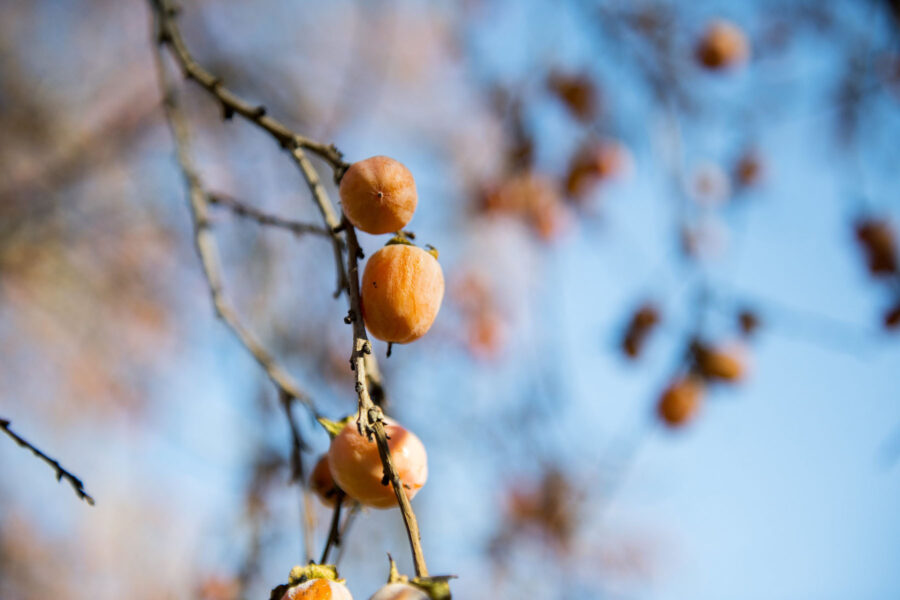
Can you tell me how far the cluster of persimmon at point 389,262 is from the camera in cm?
56

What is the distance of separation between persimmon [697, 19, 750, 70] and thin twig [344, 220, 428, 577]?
189 centimetres

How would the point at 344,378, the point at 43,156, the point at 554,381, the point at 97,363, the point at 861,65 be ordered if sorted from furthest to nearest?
the point at 97,363 → the point at 43,156 → the point at 344,378 → the point at 861,65 → the point at 554,381

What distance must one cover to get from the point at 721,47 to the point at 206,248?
1791 mm

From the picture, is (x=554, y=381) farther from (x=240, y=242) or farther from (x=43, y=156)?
(x=43, y=156)

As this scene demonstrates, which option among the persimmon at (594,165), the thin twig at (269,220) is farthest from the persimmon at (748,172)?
the thin twig at (269,220)

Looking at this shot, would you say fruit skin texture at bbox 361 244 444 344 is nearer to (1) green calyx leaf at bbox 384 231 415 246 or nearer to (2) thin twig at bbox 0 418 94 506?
(1) green calyx leaf at bbox 384 231 415 246

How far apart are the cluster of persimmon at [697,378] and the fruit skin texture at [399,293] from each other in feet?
4.49

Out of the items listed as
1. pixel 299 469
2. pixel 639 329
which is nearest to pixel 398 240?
pixel 299 469

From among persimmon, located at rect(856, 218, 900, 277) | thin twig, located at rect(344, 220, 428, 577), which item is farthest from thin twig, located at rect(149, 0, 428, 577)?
persimmon, located at rect(856, 218, 900, 277)

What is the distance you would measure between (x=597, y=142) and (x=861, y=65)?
81cm

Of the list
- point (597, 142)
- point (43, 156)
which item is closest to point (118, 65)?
point (43, 156)

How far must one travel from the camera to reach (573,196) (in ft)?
7.79

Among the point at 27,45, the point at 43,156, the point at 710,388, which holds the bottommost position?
the point at 710,388

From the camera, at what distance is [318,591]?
540mm
